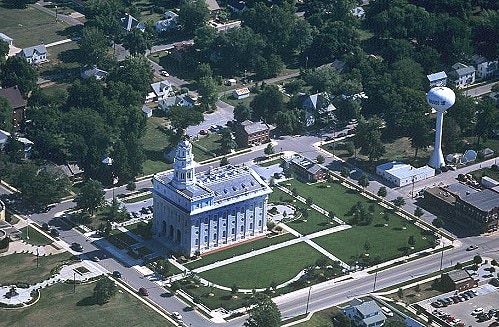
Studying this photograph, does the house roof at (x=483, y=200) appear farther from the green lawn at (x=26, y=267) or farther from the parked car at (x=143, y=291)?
the green lawn at (x=26, y=267)

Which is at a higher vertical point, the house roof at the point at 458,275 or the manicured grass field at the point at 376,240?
the house roof at the point at 458,275

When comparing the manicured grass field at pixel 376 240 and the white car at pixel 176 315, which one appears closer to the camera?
the white car at pixel 176 315

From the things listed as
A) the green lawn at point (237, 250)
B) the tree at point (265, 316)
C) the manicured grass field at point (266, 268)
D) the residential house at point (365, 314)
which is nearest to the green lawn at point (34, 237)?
the green lawn at point (237, 250)

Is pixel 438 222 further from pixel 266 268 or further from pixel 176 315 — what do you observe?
pixel 176 315

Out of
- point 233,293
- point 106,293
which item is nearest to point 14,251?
point 106,293

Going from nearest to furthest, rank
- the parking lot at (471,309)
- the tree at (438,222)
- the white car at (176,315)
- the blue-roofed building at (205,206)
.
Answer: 1. the white car at (176,315)
2. the parking lot at (471,309)
3. the blue-roofed building at (205,206)
4. the tree at (438,222)

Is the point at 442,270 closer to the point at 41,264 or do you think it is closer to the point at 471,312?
the point at 471,312

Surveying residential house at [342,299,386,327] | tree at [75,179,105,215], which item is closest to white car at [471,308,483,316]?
residential house at [342,299,386,327]

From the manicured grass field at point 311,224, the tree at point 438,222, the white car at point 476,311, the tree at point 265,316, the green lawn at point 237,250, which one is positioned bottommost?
the green lawn at point 237,250
